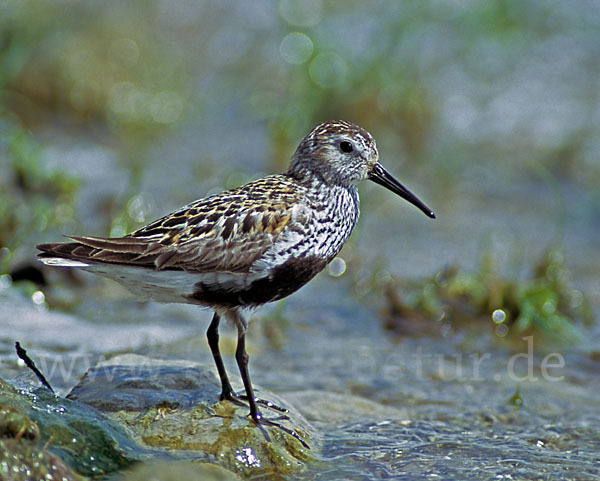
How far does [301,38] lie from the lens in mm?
12094

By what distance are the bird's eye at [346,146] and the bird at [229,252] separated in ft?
1.11

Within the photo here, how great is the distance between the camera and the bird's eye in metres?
5.41

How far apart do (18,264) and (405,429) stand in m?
3.42

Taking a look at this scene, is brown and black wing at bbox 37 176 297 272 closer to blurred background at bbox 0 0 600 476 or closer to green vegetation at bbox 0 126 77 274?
blurred background at bbox 0 0 600 476

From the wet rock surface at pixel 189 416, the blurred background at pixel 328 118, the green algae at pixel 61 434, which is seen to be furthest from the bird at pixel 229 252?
the blurred background at pixel 328 118

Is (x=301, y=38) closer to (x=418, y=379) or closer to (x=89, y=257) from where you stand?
(x=418, y=379)

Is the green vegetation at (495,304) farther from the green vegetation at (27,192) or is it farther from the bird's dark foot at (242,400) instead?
the green vegetation at (27,192)

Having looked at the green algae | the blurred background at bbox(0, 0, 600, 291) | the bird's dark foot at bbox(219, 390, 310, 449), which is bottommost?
the green algae

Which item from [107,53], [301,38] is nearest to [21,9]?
[107,53]

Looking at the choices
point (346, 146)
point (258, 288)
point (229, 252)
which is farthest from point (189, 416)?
point (346, 146)

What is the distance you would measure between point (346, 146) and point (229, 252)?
3.58ft

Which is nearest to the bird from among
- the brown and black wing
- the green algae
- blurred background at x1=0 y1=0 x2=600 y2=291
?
the brown and black wing

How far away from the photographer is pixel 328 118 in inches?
403

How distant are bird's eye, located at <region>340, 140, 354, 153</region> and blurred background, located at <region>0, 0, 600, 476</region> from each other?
1.73 metres
